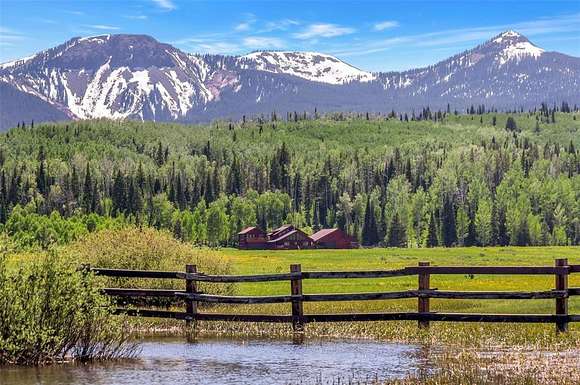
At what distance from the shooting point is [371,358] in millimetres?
23016

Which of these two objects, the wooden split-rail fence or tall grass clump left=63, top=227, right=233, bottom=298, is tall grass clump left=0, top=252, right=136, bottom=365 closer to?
the wooden split-rail fence

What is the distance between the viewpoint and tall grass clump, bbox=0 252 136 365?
20656mm

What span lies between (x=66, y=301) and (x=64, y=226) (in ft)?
482

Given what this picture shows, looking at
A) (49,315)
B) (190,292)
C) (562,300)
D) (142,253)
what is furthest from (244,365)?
(142,253)

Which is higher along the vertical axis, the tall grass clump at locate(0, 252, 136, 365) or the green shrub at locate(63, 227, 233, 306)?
the tall grass clump at locate(0, 252, 136, 365)

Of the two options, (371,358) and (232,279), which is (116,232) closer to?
(232,279)

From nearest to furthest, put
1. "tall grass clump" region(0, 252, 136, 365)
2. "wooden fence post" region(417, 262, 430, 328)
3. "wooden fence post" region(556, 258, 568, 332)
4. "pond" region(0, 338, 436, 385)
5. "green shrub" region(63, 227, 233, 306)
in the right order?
"pond" region(0, 338, 436, 385), "tall grass clump" region(0, 252, 136, 365), "wooden fence post" region(556, 258, 568, 332), "wooden fence post" region(417, 262, 430, 328), "green shrub" region(63, 227, 233, 306)

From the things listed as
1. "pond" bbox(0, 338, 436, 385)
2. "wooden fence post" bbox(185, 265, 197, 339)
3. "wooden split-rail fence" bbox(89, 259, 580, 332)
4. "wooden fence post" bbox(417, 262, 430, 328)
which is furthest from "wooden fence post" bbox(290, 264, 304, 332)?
"wooden fence post" bbox(417, 262, 430, 328)

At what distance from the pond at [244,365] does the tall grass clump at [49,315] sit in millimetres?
562

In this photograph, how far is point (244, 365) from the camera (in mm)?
22172

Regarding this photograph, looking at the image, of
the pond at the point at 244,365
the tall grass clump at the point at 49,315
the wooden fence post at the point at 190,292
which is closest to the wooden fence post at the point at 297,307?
the pond at the point at 244,365

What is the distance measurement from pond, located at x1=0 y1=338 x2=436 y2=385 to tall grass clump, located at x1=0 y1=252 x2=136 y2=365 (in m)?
0.56

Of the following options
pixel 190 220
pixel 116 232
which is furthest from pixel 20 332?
pixel 190 220

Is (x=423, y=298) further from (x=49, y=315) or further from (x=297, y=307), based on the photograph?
(x=49, y=315)
